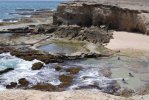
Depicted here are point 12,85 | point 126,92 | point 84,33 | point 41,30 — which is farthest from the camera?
point 41,30

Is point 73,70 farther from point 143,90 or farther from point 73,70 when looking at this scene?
point 143,90

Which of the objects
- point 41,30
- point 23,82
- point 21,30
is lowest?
point 21,30

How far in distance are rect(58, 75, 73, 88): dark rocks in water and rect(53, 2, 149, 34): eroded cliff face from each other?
1788 cm

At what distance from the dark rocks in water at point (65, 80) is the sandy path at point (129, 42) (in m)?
11.8

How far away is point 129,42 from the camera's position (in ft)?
131

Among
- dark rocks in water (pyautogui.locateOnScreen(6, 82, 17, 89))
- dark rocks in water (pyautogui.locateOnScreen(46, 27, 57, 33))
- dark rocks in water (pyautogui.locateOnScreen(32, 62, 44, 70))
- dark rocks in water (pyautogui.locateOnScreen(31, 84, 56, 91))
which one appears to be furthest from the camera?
dark rocks in water (pyautogui.locateOnScreen(46, 27, 57, 33))

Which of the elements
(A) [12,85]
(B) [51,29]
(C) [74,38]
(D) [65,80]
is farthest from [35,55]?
(B) [51,29]

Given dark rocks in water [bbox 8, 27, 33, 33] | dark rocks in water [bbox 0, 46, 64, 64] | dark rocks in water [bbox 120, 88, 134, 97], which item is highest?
dark rocks in water [bbox 120, 88, 134, 97]

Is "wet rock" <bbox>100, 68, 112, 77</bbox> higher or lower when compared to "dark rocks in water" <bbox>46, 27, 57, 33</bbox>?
higher

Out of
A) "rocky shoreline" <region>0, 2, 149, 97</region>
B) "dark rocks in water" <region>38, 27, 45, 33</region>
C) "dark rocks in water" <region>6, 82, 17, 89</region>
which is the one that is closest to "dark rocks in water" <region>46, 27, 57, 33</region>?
"rocky shoreline" <region>0, 2, 149, 97</region>

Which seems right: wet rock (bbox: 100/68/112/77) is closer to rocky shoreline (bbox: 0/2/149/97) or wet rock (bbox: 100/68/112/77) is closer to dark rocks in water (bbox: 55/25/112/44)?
rocky shoreline (bbox: 0/2/149/97)

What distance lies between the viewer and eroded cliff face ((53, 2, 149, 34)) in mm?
43872

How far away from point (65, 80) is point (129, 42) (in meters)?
15.9

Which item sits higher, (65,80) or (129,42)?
(65,80)
